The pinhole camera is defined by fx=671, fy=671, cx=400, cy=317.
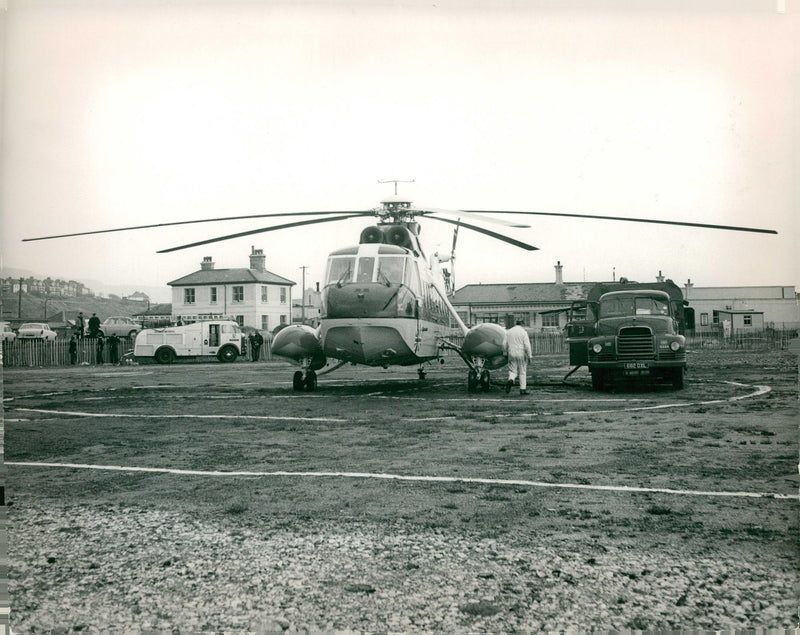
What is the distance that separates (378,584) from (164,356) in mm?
22819

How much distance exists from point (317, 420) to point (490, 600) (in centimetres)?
503

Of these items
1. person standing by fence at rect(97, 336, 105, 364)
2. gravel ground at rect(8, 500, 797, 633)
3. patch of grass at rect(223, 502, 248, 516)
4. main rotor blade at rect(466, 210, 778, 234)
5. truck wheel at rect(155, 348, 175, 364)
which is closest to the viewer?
gravel ground at rect(8, 500, 797, 633)

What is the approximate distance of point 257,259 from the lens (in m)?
7.46

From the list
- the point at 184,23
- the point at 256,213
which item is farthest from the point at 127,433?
the point at 184,23

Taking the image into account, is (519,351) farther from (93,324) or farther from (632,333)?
(93,324)

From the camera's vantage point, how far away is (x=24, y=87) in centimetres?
470

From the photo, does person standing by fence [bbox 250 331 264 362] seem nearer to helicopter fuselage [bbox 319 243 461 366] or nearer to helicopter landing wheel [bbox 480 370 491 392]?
helicopter landing wheel [bbox 480 370 491 392]

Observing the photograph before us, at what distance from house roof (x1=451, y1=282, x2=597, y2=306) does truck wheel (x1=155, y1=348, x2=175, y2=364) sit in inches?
583

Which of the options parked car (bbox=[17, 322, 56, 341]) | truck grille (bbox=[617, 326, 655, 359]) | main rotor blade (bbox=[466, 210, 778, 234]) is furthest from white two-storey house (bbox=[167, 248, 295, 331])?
truck grille (bbox=[617, 326, 655, 359])

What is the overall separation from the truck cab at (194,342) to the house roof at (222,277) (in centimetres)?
1538

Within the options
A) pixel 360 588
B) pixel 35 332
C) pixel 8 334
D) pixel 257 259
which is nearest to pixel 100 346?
pixel 35 332

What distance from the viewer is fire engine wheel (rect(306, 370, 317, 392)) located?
1148 cm

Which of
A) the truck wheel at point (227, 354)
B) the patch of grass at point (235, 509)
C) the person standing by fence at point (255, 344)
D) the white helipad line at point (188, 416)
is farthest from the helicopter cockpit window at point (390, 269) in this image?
the truck wheel at point (227, 354)

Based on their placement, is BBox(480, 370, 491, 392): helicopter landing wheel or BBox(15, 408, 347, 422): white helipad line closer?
BBox(15, 408, 347, 422): white helipad line
